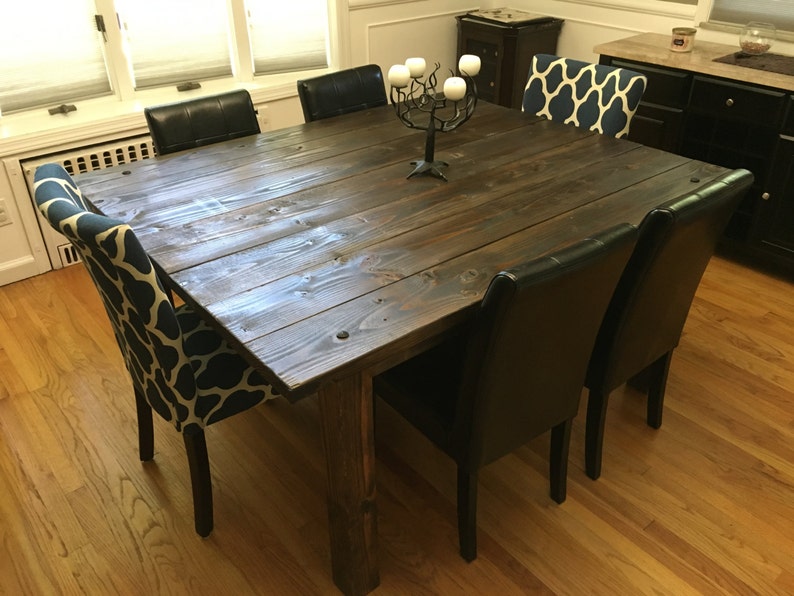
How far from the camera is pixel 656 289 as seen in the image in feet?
5.55

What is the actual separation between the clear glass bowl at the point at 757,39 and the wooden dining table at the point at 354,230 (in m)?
1.17

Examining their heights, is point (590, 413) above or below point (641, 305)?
below

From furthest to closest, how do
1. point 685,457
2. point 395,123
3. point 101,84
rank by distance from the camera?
1. point 101,84
2. point 395,123
3. point 685,457

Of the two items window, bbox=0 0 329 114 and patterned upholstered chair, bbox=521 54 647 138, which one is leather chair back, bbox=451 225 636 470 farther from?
window, bbox=0 0 329 114

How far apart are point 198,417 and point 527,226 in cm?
99

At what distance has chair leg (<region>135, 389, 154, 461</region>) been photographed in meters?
1.92

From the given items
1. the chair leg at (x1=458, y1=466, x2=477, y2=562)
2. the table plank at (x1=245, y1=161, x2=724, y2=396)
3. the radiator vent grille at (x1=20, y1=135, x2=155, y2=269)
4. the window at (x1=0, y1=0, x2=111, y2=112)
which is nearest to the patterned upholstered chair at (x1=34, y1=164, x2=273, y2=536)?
the table plank at (x1=245, y1=161, x2=724, y2=396)

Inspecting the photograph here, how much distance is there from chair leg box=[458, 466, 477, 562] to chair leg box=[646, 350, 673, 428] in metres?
0.80

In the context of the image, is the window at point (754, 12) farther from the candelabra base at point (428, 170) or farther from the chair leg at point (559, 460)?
the chair leg at point (559, 460)

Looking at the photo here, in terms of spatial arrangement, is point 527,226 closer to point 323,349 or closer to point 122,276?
point 323,349

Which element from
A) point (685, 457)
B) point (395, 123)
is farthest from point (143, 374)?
point (685, 457)

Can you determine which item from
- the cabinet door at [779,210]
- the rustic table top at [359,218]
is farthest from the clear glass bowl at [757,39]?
the rustic table top at [359,218]

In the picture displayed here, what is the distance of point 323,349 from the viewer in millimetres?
1308

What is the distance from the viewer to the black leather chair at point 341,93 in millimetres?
2645
